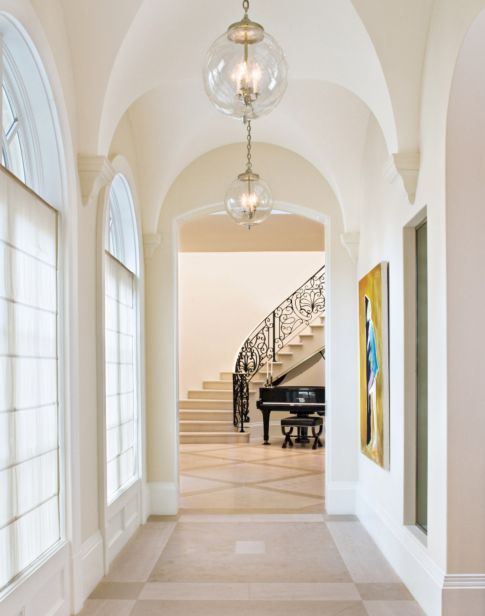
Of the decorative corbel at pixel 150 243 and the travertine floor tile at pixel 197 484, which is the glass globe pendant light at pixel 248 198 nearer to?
the decorative corbel at pixel 150 243

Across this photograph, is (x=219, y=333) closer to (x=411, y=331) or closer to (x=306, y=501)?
(x=306, y=501)

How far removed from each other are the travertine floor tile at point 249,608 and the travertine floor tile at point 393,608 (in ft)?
0.19

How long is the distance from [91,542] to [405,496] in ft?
7.62

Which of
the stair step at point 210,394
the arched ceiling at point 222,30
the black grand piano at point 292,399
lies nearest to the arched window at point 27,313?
the arched ceiling at point 222,30

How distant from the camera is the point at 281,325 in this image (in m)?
16.3

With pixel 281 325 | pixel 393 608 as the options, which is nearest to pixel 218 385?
pixel 281 325

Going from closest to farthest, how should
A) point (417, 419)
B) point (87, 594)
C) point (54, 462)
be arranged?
1. point (54, 462)
2. point (87, 594)
3. point (417, 419)

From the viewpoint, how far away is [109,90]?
16.7ft

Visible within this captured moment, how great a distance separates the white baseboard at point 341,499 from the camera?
25.2ft

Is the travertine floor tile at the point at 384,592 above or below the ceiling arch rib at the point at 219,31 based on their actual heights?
below

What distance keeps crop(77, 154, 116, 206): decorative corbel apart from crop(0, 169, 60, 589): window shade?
58 cm

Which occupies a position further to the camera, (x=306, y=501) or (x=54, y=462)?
(x=306, y=501)

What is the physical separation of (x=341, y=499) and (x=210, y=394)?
8.38 meters

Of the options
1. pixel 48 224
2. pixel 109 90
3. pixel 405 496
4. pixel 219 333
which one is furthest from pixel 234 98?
pixel 219 333
